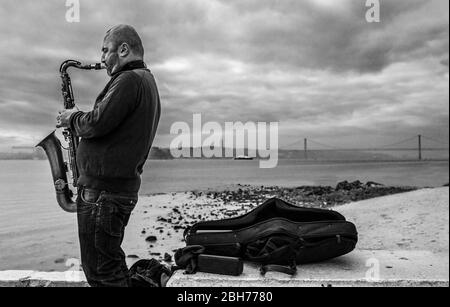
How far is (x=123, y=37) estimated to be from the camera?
2480 millimetres

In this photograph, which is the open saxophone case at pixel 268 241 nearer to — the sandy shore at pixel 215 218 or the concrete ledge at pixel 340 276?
the concrete ledge at pixel 340 276

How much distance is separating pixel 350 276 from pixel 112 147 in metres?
1.81

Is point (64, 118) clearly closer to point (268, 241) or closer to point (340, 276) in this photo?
point (268, 241)

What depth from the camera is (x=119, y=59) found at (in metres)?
2.49

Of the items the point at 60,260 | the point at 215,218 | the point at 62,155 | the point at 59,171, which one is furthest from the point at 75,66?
the point at 215,218

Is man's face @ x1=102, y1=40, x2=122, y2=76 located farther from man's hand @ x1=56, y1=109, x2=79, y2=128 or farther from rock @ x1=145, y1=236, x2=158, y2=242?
rock @ x1=145, y1=236, x2=158, y2=242

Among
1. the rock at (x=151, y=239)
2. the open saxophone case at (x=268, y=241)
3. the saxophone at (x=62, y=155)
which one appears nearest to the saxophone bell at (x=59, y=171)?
the saxophone at (x=62, y=155)

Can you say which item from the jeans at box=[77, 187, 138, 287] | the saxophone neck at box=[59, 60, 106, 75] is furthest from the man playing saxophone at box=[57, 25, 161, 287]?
the saxophone neck at box=[59, 60, 106, 75]

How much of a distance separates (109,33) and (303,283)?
6.46ft

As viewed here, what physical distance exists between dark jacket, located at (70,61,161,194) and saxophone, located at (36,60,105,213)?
575 mm

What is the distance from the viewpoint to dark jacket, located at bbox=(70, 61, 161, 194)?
7.57 feet

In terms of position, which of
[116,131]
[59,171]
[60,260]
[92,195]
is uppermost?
[116,131]

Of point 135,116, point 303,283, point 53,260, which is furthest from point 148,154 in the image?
point 53,260

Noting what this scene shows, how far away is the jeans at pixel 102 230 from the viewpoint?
2.39 meters
